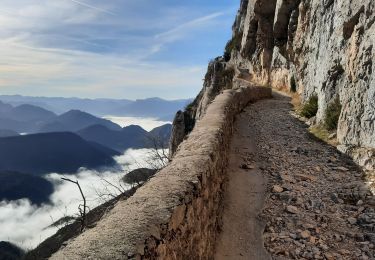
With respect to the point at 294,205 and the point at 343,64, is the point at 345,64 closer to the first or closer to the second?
the point at 343,64

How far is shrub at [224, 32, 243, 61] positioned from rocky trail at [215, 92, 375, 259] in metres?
41.3

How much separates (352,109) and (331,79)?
3227mm

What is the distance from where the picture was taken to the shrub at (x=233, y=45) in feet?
173

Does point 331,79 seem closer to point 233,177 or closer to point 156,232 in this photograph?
point 233,177

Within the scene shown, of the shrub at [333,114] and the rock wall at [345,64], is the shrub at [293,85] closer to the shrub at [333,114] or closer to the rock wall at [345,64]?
the rock wall at [345,64]

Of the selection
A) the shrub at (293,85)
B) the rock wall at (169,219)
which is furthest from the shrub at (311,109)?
the shrub at (293,85)

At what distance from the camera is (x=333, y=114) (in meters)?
13.5

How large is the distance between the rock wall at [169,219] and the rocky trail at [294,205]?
0.66 m

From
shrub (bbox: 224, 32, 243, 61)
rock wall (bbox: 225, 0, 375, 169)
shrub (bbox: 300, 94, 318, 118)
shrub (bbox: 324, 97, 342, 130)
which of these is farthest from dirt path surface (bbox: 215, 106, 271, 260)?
shrub (bbox: 224, 32, 243, 61)

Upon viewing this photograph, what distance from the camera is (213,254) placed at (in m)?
6.45

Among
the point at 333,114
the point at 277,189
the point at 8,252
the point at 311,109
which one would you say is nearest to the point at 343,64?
the point at 333,114

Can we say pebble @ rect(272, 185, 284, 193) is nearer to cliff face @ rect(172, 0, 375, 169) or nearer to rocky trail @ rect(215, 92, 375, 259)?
rocky trail @ rect(215, 92, 375, 259)

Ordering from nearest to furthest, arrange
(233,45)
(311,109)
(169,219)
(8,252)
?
(169,219) < (311,109) < (233,45) < (8,252)

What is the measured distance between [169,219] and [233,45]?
178 feet
